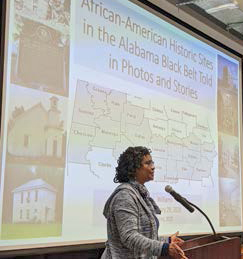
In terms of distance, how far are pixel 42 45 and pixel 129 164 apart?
39.4 inches

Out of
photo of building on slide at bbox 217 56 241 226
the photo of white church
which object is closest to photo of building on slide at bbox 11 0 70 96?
the photo of white church

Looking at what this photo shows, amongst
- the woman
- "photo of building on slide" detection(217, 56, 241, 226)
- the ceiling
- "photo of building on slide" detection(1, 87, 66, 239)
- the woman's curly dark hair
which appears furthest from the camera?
"photo of building on slide" detection(217, 56, 241, 226)

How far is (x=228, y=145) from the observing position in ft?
15.5

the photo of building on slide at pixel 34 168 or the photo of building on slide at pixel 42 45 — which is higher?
the photo of building on slide at pixel 42 45

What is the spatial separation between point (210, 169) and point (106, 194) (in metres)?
1.43

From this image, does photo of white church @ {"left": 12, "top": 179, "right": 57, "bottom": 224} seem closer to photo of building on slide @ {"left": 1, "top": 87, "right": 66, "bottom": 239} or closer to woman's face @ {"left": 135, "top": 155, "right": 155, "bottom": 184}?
photo of building on slide @ {"left": 1, "top": 87, "right": 66, "bottom": 239}

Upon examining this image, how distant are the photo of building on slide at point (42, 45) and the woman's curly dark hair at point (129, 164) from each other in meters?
0.78

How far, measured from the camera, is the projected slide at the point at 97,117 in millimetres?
2672

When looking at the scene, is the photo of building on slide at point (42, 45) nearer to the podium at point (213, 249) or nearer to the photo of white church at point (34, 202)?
the photo of white church at point (34, 202)

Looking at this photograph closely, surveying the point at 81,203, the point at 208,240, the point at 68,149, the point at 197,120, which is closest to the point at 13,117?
the point at 68,149

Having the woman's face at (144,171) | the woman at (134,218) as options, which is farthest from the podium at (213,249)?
the woman's face at (144,171)

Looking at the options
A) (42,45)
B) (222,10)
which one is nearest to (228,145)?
(222,10)

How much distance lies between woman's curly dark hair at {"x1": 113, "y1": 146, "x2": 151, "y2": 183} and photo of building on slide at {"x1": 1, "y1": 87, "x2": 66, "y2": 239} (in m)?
0.62

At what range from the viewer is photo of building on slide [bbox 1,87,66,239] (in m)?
2.59
